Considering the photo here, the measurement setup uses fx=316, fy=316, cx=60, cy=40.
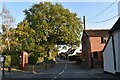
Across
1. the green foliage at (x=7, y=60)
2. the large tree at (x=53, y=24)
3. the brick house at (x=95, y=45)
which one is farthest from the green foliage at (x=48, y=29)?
the green foliage at (x=7, y=60)

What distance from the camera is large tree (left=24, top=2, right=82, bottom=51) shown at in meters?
71.1

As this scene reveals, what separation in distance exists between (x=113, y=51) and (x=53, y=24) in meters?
35.9

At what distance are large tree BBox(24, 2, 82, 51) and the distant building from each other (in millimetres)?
30844

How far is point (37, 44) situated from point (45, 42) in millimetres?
2137

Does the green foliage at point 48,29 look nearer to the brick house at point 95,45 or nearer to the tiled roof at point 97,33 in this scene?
the tiled roof at point 97,33

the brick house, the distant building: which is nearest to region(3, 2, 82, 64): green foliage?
the brick house

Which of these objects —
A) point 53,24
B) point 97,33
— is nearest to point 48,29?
point 53,24

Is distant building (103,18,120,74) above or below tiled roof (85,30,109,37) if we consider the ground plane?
below

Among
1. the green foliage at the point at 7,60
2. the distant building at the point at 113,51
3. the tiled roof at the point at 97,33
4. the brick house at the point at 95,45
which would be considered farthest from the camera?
the tiled roof at the point at 97,33

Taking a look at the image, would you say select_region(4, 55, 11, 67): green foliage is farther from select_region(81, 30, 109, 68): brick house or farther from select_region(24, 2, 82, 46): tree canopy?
select_region(24, 2, 82, 46): tree canopy

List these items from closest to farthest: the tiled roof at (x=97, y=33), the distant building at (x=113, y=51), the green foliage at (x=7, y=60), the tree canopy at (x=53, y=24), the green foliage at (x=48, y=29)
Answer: the distant building at (x=113, y=51)
the green foliage at (x=7, y=60)
the tiled roof at (x=97, y=33)
the green foliage at (x=48, y=29)
the tree canopy at (x=53, y=24)

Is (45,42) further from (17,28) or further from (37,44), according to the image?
(17,28)

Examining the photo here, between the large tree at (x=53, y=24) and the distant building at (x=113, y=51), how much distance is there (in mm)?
30844

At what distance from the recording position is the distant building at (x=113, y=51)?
3453 cm
